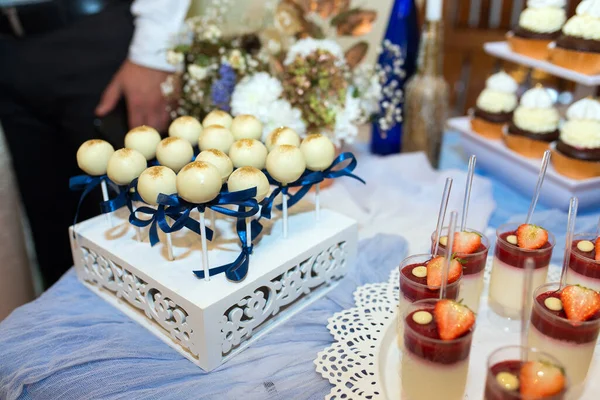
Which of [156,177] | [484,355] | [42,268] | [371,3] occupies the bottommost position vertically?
[42,268]

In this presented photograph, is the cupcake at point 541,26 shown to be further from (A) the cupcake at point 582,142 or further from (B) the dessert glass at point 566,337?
(B) the dessert glass at point 566,337

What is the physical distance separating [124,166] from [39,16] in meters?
1.36

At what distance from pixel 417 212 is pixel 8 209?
3.68 feet

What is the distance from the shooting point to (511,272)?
38.0 inches

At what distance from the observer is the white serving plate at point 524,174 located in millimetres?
1317

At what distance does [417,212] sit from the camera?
55.4 inches

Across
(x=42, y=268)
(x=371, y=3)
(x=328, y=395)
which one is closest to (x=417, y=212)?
(x=328, y=395)

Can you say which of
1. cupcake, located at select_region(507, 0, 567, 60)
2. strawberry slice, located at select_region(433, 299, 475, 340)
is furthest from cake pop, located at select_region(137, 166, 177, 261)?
cupcake, located at select_region(507, 0, 567, 60)

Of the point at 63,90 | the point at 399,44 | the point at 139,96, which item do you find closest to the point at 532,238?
the point at 399,44

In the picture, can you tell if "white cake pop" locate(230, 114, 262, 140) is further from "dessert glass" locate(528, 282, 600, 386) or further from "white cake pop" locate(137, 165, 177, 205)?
"dessert glass" locate(528, 282, 600, 386)

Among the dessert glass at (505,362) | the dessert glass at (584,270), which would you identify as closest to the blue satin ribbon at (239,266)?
the dessert glass at (505,362)

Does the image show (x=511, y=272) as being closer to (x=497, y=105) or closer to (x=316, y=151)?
(x=316, y=151)

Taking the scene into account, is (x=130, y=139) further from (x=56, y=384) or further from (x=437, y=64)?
(x=437, y=64)

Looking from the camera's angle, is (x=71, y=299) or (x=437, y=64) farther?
(x=437, y=64)
